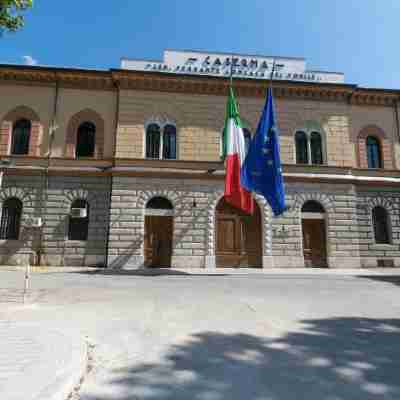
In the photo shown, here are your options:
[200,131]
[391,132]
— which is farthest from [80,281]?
[391,132]

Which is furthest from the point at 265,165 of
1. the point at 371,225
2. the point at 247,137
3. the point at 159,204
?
the point at 371,225

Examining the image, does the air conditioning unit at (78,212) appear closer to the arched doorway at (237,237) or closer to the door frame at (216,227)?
the door frame at (216,227)

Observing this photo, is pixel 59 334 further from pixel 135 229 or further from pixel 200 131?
pixel 200 131

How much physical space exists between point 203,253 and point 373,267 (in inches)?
361

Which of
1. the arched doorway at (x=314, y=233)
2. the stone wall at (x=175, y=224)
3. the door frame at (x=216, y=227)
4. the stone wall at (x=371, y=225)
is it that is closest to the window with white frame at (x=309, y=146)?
the stone wall at (x=175, y=224)

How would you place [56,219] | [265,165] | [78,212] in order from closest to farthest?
1. [265,165]
2. [78,212]
3. [56,219]

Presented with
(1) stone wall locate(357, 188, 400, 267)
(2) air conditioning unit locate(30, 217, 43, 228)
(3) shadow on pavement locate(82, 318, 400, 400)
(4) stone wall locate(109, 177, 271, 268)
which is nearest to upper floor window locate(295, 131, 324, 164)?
(1) stone wall locate(357, 188, 400, 267)

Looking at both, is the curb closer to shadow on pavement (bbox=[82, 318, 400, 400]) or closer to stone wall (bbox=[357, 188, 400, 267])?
shadow on pavement (bbox=[82, 318, 400, 400])

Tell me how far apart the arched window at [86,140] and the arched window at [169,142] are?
385 cm

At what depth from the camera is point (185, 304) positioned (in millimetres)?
6930

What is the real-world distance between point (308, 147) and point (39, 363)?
17009 mm

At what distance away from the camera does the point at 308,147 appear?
57.8ft

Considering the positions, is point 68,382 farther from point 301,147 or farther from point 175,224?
point 301,147

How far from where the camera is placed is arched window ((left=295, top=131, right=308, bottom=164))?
1755 cm
